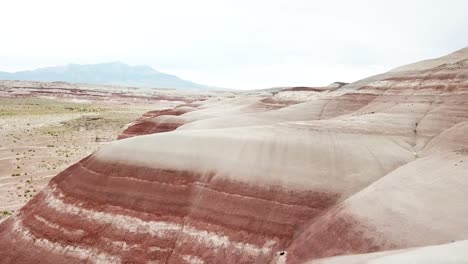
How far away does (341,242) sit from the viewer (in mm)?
12562

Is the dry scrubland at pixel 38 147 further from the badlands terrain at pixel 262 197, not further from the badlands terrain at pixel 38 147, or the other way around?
the badlands terrain at pixel 262 197

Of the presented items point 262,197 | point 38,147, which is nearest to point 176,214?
point 262,197

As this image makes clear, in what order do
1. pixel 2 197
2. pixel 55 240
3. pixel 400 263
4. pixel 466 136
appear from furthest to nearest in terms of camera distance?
pixel 2 197
pixel 466 136
pixel 55 240
pixel 400 263

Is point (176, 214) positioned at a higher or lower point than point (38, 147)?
higher

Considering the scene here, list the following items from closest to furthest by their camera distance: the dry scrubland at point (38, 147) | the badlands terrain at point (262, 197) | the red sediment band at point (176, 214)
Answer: the badlands terrain at point (262, 197)
the red sediment band at point (176, 214)
the dry scrubland at point (38, 147)

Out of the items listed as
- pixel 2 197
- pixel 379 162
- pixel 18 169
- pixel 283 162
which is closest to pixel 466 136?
pixel 379 162

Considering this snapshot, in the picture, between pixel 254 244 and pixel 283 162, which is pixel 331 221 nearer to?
pixel 254 244

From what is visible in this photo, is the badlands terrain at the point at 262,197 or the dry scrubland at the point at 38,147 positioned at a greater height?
the badlands terrain at the point at 262,197

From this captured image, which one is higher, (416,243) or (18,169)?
(416,243)

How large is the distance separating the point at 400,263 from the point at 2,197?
2501 centimetres

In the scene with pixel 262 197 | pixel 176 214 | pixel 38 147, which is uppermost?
pixel 262 197

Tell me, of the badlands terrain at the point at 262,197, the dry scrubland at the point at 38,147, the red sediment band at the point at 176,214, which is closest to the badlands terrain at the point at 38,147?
the dry scrubland at the point at 38,147

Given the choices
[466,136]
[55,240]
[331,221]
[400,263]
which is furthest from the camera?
[466,136]

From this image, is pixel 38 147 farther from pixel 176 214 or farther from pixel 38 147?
pixel 176 214
